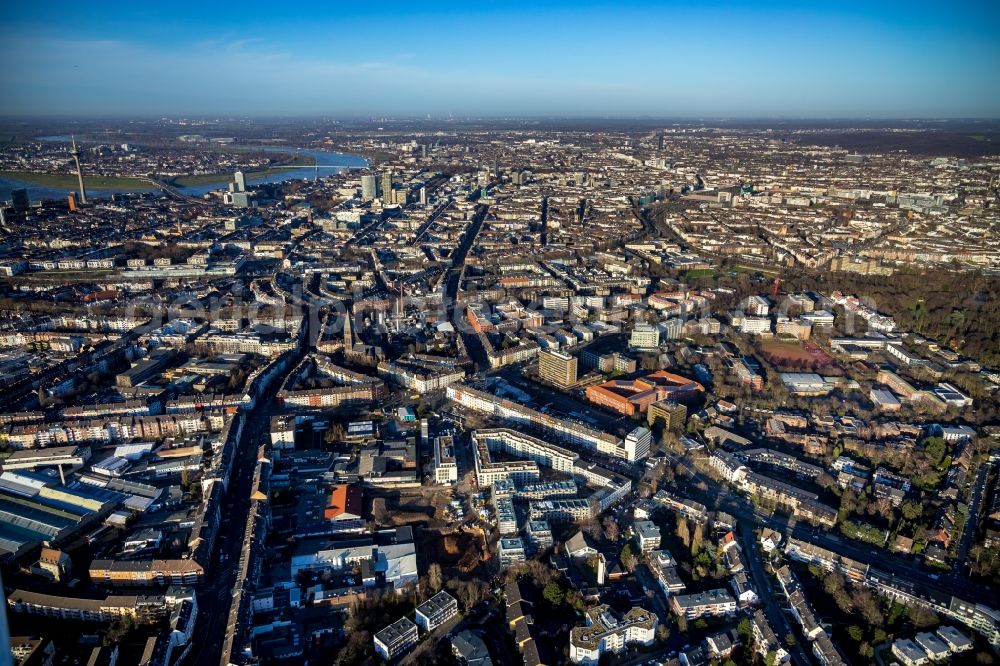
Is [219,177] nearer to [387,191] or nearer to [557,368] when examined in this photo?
[387,191]

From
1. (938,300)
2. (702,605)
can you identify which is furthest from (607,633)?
(938,300)

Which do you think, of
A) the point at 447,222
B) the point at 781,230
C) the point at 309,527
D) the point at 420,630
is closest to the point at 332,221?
the point at 447,222

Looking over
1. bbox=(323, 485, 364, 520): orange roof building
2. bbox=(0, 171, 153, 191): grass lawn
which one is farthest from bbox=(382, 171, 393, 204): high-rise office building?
bbox=(323, 485, 364, 520): orange roof building

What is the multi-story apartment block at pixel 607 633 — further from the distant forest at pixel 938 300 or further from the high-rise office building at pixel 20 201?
the high-rise office building at pixel 20 201

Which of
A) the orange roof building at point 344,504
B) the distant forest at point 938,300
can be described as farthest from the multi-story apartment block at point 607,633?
the distant forest at point 938,300

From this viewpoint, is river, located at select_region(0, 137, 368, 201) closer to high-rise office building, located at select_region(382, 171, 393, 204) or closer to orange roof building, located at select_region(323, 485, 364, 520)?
high-rise office building, located at select_region(382, 171, 393, 204)
